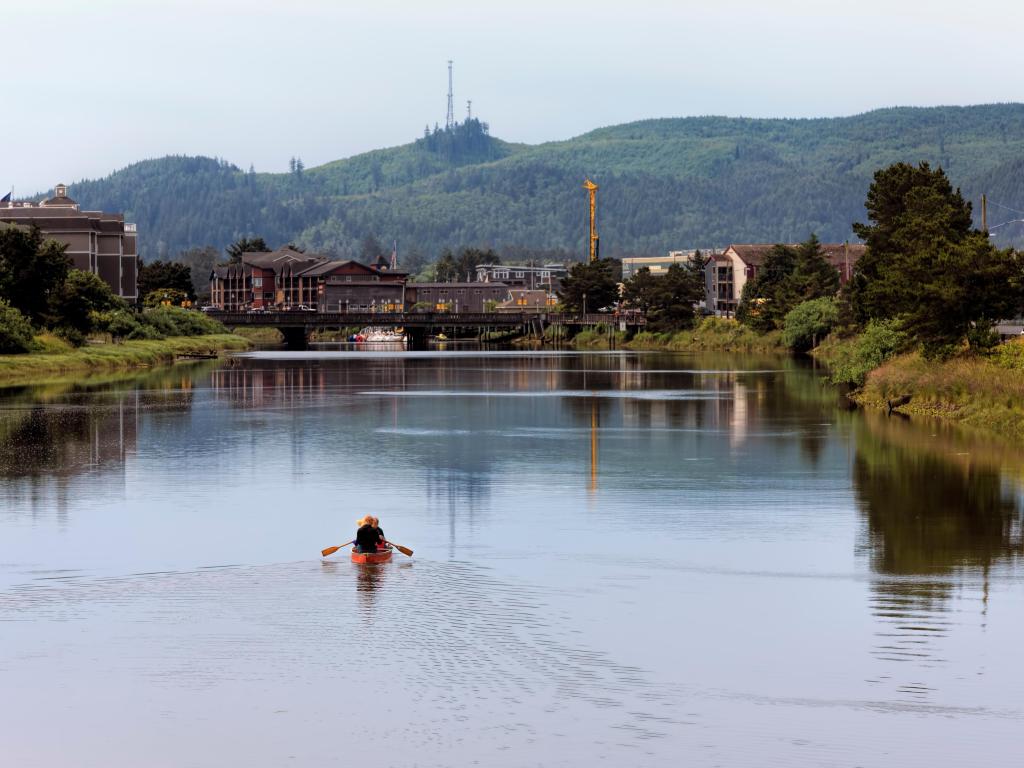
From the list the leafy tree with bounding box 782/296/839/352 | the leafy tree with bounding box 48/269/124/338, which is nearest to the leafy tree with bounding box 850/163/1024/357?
the leafy tree with bounding box 782/296/839/352

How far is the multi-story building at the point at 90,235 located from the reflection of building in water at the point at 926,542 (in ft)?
389

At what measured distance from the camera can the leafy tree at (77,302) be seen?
112 metres

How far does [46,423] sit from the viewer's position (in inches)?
2419

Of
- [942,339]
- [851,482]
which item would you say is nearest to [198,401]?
[942,339]

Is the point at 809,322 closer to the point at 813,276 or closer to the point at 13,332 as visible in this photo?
the point at 813,276

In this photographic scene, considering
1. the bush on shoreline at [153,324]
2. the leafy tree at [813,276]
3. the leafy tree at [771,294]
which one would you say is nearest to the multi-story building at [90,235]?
the bush on shoreline at [153,324]

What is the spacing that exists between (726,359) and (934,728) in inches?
4997

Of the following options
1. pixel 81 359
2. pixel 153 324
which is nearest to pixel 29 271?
pixel 81 359

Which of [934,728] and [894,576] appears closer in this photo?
[934,728]

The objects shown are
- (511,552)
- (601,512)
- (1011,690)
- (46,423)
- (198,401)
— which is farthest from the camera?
(198,401)

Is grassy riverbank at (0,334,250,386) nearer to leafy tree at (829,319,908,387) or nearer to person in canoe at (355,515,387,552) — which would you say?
leafy tree at (829,319,908,387)

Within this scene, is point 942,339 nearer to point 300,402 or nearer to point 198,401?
point 300,402

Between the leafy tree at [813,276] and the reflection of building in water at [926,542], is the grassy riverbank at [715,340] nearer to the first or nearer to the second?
the leafy tree at [813,276]

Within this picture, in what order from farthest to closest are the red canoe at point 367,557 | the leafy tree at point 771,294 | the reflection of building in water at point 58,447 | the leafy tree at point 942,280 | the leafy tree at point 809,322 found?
the leafy tree at point 771,294 → the leafy tree at point 809,322 → the leafy tree at point 942,280 → the reflection of building in water at point 58,447 → the red canoe at point 367,557
